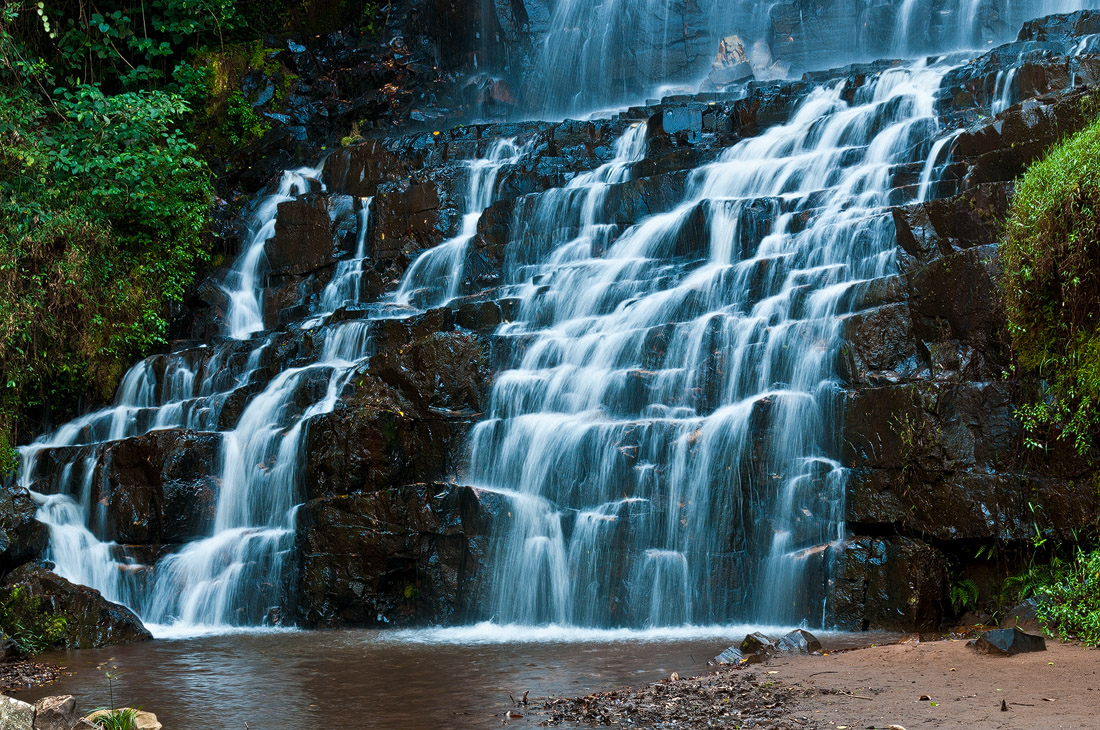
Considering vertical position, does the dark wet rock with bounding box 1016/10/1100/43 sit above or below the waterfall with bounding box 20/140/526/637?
above

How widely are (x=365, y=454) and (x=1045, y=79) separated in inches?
424

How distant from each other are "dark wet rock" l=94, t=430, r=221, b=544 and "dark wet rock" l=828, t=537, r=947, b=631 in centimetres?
733

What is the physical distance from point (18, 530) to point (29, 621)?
1329mm

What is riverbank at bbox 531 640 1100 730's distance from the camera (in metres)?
4.82

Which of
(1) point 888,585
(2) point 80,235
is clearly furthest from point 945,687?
(2) point 80,235

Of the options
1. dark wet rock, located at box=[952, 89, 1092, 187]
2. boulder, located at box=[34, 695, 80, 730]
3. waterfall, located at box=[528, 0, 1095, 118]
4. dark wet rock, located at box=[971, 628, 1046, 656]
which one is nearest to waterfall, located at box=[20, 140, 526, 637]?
boulder, located at box=[34, 695, 80, 730]

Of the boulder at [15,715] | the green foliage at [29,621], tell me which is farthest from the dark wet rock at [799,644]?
the green foliage at [29,621]

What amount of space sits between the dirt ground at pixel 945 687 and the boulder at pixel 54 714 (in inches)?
159

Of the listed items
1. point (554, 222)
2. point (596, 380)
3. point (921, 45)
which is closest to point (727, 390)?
point (596, 380)

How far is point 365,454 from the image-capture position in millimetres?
10523

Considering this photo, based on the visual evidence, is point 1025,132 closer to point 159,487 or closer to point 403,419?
point 403,419

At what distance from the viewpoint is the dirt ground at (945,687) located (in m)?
4.74

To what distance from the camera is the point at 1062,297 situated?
7.86m

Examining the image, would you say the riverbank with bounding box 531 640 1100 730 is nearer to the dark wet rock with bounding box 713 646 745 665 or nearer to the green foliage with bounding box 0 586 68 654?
the dark wet rock with bounding box 713 646 745 665
